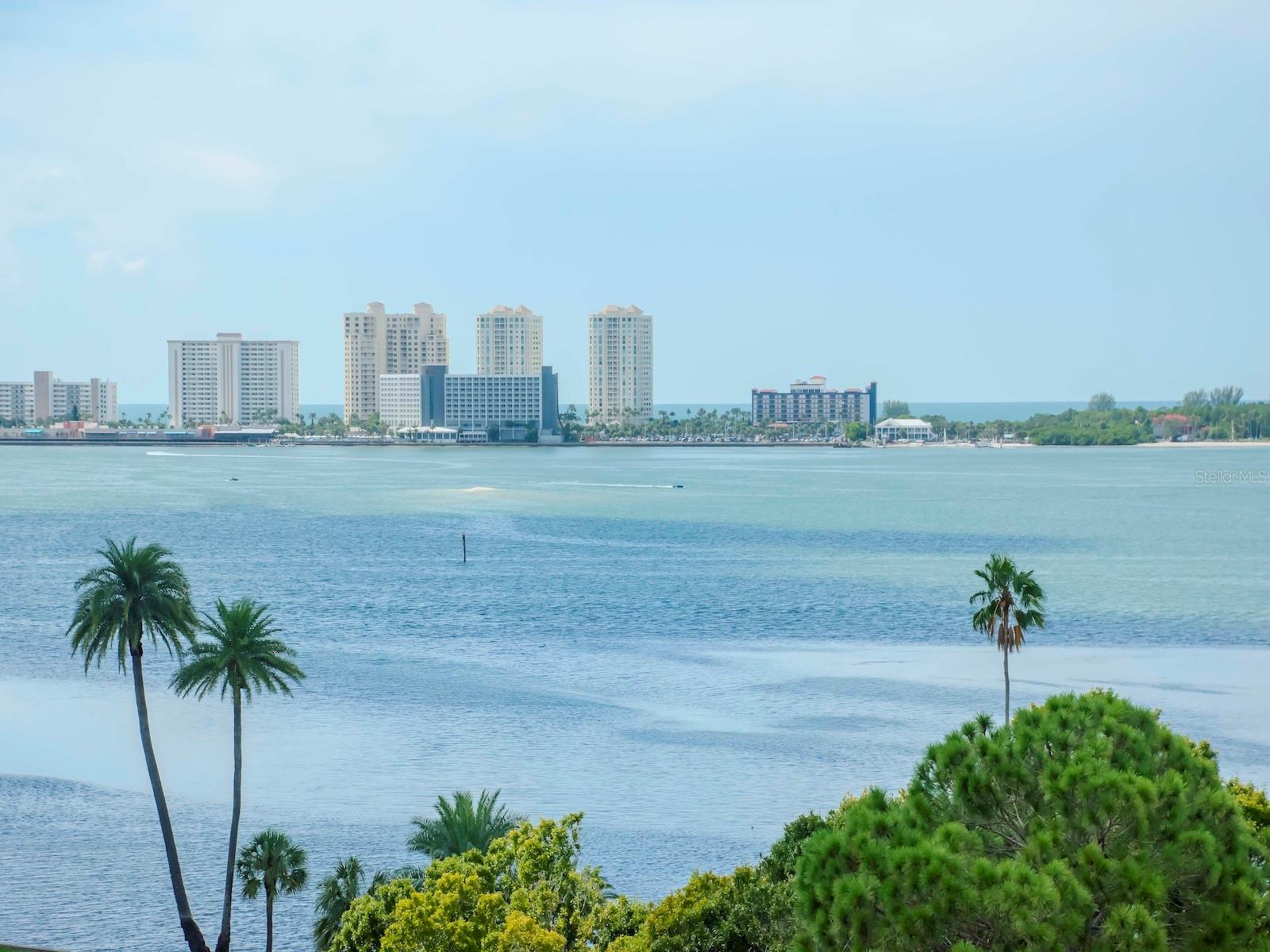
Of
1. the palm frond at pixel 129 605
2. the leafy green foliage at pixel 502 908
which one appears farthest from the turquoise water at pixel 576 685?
the leafy green foliage at pixel 502 908

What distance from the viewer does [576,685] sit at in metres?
58.6

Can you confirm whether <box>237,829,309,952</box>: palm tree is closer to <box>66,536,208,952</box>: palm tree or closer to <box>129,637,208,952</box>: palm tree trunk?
<box>129,637,208,952</box>: palm tree trunk

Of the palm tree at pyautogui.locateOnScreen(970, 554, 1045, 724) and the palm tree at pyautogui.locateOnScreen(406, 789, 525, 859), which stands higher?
the palm tree at pyautogui.locateOnScreen(970, 554, 1045, 724)

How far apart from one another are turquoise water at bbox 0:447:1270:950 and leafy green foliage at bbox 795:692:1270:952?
18.5m

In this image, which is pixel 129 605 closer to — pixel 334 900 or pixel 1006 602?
pixel 334 900

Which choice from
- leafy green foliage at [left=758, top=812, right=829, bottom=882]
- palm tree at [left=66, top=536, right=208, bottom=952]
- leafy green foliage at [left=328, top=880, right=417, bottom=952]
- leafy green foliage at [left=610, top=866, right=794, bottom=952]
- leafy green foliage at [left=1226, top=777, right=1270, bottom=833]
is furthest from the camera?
palm tree at [left=66, top=536, right=208, bottom=952]

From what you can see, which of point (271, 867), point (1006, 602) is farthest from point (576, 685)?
point (271, 867)

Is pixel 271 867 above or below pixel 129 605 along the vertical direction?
below

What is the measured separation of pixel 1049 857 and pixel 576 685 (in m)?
43.4

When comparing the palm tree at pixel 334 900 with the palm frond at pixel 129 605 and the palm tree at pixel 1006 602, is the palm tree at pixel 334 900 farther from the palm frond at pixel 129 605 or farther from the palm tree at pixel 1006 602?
the palm tree at pixel 1006 602

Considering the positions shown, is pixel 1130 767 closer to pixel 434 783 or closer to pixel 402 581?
pixel 434 783

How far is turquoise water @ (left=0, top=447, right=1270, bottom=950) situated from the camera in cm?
3897

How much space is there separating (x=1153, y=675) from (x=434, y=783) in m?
31.2

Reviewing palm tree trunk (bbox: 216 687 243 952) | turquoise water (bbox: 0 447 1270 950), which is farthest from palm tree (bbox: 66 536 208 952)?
turquoise water (bbox: 0 447 1270 950)
